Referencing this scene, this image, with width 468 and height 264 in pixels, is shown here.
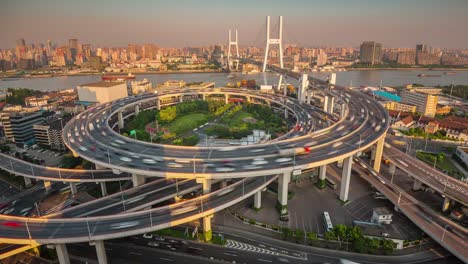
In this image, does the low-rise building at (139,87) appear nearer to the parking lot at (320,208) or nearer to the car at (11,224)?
the parking lot at (320,208)

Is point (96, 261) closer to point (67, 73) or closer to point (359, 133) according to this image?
point (359, 133)

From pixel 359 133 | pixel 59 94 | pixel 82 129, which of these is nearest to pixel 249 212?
pixel 359 133

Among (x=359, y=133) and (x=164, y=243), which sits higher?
(x=359, y=133)

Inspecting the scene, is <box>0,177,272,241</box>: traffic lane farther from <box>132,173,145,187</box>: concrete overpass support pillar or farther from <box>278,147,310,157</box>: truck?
<box>278,147,310,157</box>: truck

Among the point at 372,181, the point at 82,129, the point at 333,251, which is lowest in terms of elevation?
the point at 333,251

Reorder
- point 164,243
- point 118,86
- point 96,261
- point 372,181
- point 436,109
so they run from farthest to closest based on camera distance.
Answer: point 118,86
point 436,109
point 372,181
point 164,243
point 96,261

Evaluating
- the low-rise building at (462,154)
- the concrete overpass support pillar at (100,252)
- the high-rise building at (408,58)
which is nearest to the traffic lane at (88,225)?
the concrete overpass support pillar at (100,252)

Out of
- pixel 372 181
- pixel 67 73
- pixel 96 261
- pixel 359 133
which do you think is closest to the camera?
pixel 96 261
